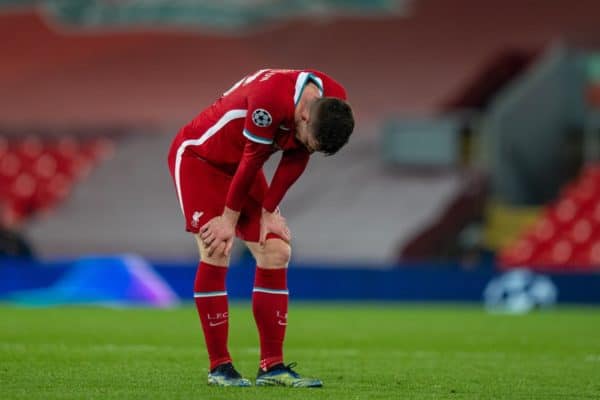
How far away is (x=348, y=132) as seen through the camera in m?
6.34

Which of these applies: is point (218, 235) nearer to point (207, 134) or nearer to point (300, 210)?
point (207, 134)

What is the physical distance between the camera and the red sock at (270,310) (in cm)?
698

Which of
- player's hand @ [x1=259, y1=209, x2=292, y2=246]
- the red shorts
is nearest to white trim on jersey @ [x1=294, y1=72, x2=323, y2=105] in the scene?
the red shorts

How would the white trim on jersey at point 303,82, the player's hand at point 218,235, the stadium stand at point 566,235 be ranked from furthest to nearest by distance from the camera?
1. the stadium stand at point 566,235
2. the player's hand at point 218,235
3. the white trim on jersey at point 303,82

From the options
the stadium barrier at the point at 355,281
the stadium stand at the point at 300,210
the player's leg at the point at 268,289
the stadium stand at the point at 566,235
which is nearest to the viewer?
the player's leg at the point at 268,289

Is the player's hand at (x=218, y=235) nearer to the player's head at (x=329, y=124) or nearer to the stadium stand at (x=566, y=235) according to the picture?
the player's head at (x=329, y=124)

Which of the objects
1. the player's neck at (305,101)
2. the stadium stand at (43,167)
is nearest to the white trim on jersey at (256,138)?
the player's neck at (305,101)

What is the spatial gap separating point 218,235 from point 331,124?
2.85 feet

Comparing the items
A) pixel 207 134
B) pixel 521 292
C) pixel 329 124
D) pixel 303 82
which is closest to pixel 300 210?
pixel 521 292

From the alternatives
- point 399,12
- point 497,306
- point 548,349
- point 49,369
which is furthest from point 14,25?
point 49,369

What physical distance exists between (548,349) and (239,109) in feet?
14.6

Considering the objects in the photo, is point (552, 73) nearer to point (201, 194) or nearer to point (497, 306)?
point (497, 306)

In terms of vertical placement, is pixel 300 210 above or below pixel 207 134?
above

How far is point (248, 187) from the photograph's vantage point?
6.66m
